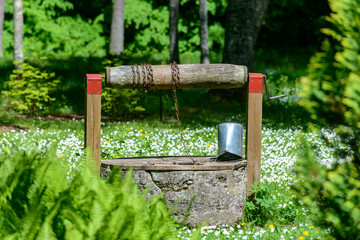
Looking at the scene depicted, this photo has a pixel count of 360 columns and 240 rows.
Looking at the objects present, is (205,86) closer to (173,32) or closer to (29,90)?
(29,90)

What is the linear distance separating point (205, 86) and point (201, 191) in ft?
3.72

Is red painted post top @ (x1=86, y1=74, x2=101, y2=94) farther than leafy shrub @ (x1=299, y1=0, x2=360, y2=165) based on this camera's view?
Yes

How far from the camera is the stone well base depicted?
4.60 metres

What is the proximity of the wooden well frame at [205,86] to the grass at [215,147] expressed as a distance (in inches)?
15.6

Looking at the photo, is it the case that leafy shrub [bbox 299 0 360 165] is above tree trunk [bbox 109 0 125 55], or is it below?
below

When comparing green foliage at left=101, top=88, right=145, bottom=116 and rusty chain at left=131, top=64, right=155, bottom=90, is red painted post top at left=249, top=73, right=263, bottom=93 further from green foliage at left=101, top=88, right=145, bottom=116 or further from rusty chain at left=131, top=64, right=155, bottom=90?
green foliage at left=101, top=88, right=145, bottom=116

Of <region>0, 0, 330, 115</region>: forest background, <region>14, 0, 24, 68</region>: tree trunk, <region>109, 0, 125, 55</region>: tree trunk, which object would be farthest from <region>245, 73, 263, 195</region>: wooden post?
<region>0, 0, 330, 115</region>: forest background

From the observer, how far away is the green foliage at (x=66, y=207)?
2430 mm

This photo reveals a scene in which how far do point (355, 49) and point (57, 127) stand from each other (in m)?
8.12

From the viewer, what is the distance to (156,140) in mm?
8273

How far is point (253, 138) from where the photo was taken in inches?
202

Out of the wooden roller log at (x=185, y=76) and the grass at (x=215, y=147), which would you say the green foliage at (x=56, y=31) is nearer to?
the grass at (x=215, y=147)

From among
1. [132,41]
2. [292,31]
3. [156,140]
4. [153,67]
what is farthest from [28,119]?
[292,31]

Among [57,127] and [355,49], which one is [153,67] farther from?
[57,127]
